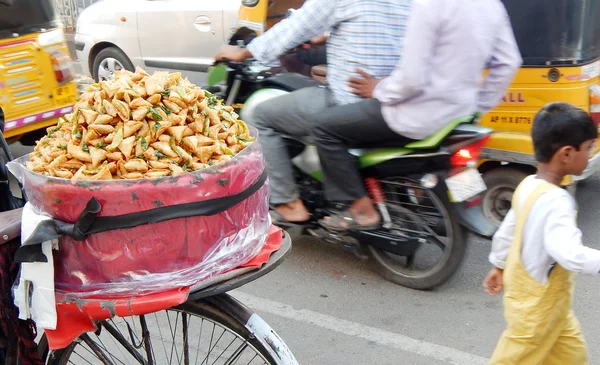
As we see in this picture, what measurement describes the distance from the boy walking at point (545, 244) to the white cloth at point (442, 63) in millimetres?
969

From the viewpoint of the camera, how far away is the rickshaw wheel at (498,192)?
Result: 4.38 meters

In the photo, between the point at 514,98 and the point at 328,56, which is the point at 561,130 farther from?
the point at 514,98

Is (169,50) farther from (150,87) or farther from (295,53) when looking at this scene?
(150,87)

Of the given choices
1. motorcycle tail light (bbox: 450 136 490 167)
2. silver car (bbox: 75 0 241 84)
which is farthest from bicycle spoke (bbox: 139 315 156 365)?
silver car (bbox: 75 0 241 84)

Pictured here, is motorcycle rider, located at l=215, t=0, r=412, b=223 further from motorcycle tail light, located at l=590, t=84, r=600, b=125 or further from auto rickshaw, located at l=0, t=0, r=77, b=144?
auto rickshaw, located at l=0, t=0, r=77, b=144

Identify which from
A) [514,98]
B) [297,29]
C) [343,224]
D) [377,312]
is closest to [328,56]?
[297,29]

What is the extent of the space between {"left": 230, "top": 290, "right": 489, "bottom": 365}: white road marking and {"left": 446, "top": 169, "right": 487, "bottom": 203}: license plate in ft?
2.46

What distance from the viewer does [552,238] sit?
2.23m

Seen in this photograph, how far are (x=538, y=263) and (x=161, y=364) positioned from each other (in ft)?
5.52

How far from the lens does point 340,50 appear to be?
3.76m

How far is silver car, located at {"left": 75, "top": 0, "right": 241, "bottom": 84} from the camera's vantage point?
272 inches

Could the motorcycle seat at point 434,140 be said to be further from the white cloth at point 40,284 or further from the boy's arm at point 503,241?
the white cloth at point 40,284

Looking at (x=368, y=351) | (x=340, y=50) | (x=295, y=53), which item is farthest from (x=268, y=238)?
(x=295, y=53)

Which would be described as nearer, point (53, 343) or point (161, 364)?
point (53, 343)
